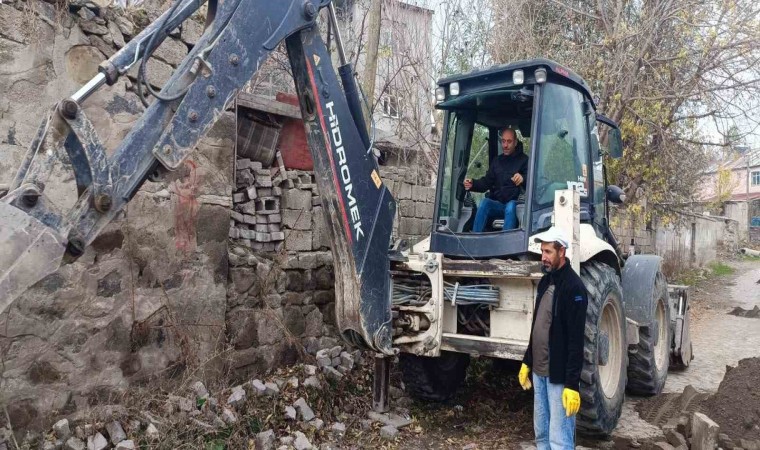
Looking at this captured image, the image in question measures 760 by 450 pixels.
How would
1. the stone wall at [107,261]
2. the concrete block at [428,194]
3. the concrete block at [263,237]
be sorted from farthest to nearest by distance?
the concrete block at [428,194] < the concrete block at [263,237] < the stone wall at [107,261]

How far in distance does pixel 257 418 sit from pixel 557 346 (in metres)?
2.26

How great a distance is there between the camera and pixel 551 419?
4020 millimetres

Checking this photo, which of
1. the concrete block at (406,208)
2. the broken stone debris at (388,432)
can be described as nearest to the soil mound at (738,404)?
the broken stone debris at (388,432)

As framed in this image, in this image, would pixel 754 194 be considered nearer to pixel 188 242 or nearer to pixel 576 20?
pixel 576 20

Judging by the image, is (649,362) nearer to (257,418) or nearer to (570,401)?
(570,401)

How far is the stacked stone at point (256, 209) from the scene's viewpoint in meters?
5.62

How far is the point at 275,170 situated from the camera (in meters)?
5.96

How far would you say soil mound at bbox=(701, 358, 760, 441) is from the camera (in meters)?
5.00

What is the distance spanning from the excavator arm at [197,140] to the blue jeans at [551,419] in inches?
45.5

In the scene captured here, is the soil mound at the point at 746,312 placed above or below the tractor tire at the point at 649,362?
below

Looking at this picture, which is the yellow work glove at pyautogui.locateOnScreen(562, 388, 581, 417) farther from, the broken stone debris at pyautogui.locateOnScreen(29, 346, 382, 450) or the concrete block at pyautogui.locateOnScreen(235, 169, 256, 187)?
the concrete block at pyautogui.locateOnScreen(235, 169, 256, 187)

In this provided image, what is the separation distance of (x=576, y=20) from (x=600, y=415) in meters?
9.45

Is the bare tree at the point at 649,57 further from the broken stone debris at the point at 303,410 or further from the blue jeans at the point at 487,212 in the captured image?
the broken stone debris at the point at 303,410

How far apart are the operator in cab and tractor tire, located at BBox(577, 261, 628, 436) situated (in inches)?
34.6
